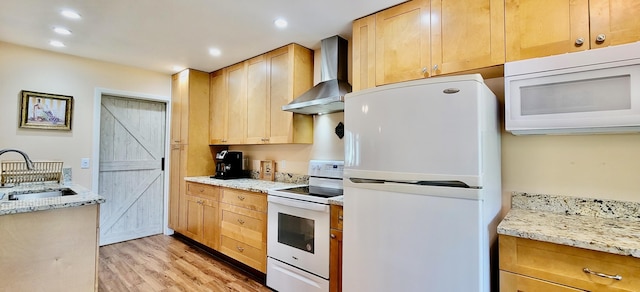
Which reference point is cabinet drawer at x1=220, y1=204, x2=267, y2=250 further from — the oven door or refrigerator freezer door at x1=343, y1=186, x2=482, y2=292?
refrigerator freezer door at x1=343, y1=186, x2=482, y2=292

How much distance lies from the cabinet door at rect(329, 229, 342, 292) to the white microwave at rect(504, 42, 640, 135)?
4.16 ft

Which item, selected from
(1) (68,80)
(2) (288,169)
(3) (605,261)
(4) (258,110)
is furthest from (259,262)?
(1) (68,80)

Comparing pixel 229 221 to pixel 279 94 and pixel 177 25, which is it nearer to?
pixel 279 94

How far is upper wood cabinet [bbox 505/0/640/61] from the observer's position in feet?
4.47

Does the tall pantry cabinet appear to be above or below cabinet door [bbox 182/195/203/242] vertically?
above

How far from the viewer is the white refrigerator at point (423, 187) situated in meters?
1.38

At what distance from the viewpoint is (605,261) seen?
116cm

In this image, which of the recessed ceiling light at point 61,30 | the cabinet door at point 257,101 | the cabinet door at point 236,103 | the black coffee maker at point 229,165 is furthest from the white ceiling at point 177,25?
the black coffee maker at point 229,165

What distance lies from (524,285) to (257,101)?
2.81m

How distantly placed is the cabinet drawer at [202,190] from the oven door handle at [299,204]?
1.01 meters

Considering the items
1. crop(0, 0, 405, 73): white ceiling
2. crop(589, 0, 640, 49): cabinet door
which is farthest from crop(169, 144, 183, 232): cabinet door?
crop(589, 0, 640, 49): cabinet door

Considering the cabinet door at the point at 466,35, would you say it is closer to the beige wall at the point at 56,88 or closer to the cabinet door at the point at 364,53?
the cabinet door at the point at 364,53

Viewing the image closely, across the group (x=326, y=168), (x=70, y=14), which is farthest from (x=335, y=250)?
(x=70, y=14)

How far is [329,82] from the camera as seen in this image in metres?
2.67
